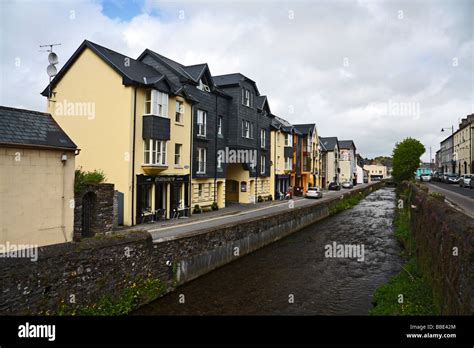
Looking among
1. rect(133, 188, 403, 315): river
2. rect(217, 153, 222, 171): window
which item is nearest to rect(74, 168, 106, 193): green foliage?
rect(133, 188, 403, 315): river

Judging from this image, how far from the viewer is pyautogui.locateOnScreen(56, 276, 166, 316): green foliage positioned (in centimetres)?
895

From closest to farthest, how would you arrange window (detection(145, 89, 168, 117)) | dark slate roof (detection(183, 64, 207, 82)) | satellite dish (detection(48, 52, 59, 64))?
satellite dish (detection(48, 52, 59, 64)) → window (detection(145, 89, 168, 117)) → dark slate roof (detection(183, 64, 207, 82))

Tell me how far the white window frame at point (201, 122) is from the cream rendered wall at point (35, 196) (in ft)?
48.3

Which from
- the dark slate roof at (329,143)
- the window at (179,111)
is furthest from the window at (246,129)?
the dark slate roof at (329,143)

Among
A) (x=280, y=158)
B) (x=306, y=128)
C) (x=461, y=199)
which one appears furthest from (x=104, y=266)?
(x=306, y=128)

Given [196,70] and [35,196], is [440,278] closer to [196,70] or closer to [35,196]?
[35,196]

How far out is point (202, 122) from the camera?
29.9m

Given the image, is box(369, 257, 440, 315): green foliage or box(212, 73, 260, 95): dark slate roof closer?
box(369, 257, 440, 315): green foliage

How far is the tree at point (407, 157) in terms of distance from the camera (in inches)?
2347

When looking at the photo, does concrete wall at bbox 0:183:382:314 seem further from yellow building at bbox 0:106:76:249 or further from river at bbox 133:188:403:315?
yellow building at bbox 0:106:76:249

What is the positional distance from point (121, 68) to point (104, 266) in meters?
15.9
